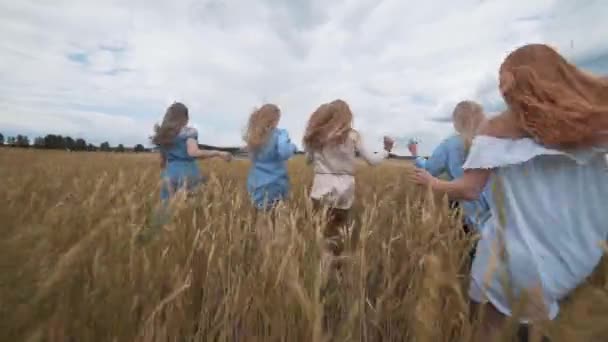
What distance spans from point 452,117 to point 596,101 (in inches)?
86.6

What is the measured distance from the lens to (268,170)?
3.50 metres

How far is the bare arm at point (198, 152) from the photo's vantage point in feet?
11.7

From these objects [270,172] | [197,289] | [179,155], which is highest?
[179,155]

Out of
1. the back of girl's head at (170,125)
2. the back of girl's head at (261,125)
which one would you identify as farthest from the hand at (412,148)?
the back of girl's head at (170,125)

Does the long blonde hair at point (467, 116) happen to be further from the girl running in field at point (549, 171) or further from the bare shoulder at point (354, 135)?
the girl running in field at point (549, 171)

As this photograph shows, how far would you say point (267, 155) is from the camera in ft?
11.4

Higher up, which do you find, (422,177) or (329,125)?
(329,125)

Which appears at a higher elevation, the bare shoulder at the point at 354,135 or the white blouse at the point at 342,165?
the bare shoulder at the point at 354,135

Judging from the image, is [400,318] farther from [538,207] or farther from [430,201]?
[538,207]

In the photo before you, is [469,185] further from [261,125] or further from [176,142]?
[176,142]

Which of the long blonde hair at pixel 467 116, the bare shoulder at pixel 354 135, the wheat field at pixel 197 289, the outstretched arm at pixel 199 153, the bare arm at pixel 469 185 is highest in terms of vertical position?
the long blonde hair at pixel 467 116

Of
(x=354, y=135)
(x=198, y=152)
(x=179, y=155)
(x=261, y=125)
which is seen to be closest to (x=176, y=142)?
(x=179, y=155)

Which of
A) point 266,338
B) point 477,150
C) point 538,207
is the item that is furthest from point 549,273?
point 266,338

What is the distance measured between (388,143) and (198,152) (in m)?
1.72
